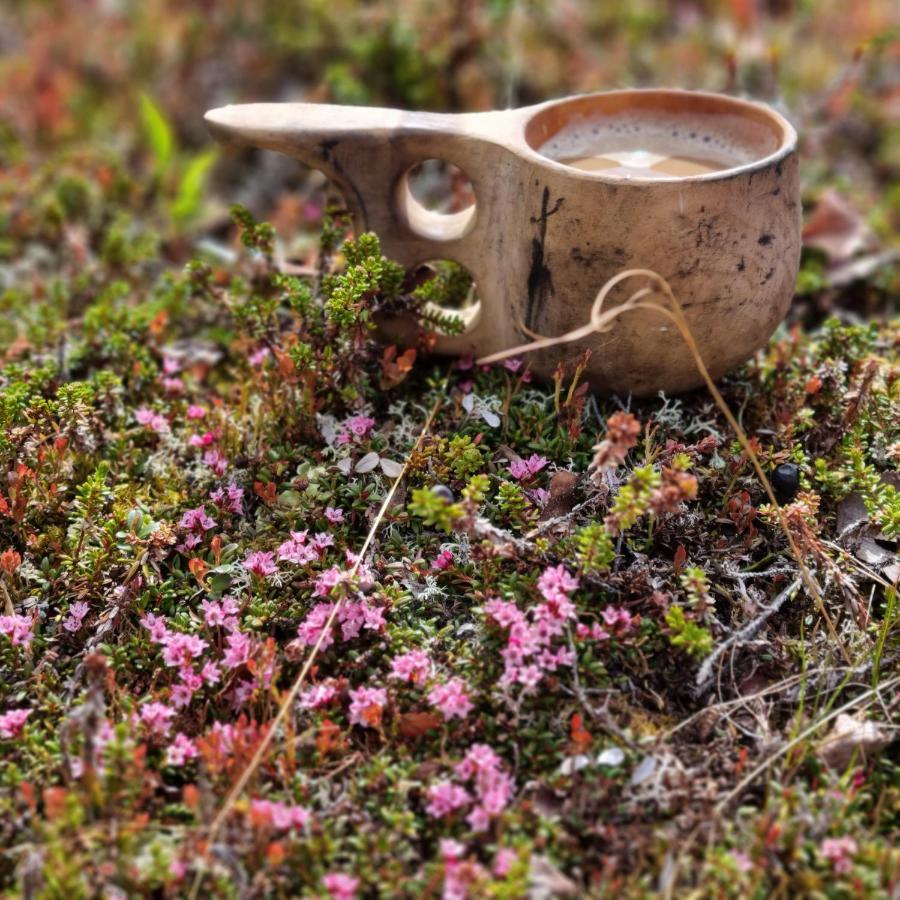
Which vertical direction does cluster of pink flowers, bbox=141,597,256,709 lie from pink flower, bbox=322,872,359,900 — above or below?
above

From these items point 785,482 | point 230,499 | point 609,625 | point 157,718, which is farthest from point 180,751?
point 785,482

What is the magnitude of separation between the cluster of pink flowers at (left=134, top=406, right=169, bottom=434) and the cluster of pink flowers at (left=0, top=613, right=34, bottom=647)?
838mm

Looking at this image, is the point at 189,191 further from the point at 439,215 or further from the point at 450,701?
the point at 450,701

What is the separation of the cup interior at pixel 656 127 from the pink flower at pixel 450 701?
68.8 inches

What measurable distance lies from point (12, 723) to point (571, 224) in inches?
76.7

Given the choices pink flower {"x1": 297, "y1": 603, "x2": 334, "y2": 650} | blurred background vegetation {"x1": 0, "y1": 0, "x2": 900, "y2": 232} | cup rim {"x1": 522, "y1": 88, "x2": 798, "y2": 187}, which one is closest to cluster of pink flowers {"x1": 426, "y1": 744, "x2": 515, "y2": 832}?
pink flower {"x1": 297, "y1": 603, "x2": 334, "y2": 650}

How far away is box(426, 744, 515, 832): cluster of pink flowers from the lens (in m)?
2.17

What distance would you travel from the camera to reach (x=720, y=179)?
2547mm

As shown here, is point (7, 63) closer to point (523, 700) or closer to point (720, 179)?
point (720, 179)

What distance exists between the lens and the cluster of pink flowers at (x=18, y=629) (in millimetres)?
2531

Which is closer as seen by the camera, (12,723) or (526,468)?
(12,723)

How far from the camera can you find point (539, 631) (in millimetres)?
2410

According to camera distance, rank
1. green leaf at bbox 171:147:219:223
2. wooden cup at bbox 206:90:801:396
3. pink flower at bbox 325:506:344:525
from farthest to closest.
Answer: green leaf at bbox 171:147:219:223, pink flower at bbox 325:506:344:525, wooden cup at bbox 206:90:801:396

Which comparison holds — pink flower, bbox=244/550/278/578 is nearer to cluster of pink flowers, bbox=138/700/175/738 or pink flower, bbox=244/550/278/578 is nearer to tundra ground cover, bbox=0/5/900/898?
tundra ground cover, bbox=0/5/900/898
